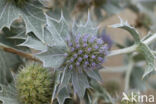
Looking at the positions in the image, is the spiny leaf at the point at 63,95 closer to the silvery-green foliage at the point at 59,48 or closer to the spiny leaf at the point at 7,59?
the silvery-green foliage at the point at 59,48

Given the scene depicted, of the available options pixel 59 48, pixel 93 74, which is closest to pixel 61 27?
pixel 59 48

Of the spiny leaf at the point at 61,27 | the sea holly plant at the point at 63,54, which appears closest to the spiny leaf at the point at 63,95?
the sea holly plant at the point at 63,54

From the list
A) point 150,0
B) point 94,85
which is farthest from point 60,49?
point 150,0

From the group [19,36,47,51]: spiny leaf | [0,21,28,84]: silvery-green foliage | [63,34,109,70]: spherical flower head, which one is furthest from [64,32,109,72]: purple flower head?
[0,21,28,84]: silvery-green foliage

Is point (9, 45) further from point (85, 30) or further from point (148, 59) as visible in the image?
point (148, 59)

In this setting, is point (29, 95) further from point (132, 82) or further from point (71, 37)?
point (132, 82)

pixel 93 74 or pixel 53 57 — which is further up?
pixel 53 57

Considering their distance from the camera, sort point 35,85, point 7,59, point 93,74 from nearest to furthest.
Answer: point 35,85 < point 93,74 < point 7,59
